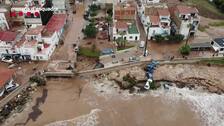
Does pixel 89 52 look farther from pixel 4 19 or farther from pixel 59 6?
pixel 4 19

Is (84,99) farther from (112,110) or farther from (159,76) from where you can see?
(159,76)

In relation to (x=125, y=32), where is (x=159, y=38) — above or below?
below

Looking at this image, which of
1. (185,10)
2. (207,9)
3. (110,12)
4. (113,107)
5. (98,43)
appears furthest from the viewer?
(207,9)

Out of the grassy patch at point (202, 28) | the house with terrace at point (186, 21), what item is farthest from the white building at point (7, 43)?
the grassy patch at point (202, 28)

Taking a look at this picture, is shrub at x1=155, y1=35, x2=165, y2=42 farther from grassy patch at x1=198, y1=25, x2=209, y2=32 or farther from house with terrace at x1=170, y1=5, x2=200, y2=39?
grassy patch at x1=198, y1=25, x2=209, y2=32

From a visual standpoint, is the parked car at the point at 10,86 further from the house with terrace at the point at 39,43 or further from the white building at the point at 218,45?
the white building at the point at 218,45

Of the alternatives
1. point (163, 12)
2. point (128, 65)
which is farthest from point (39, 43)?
point (163, 12)
